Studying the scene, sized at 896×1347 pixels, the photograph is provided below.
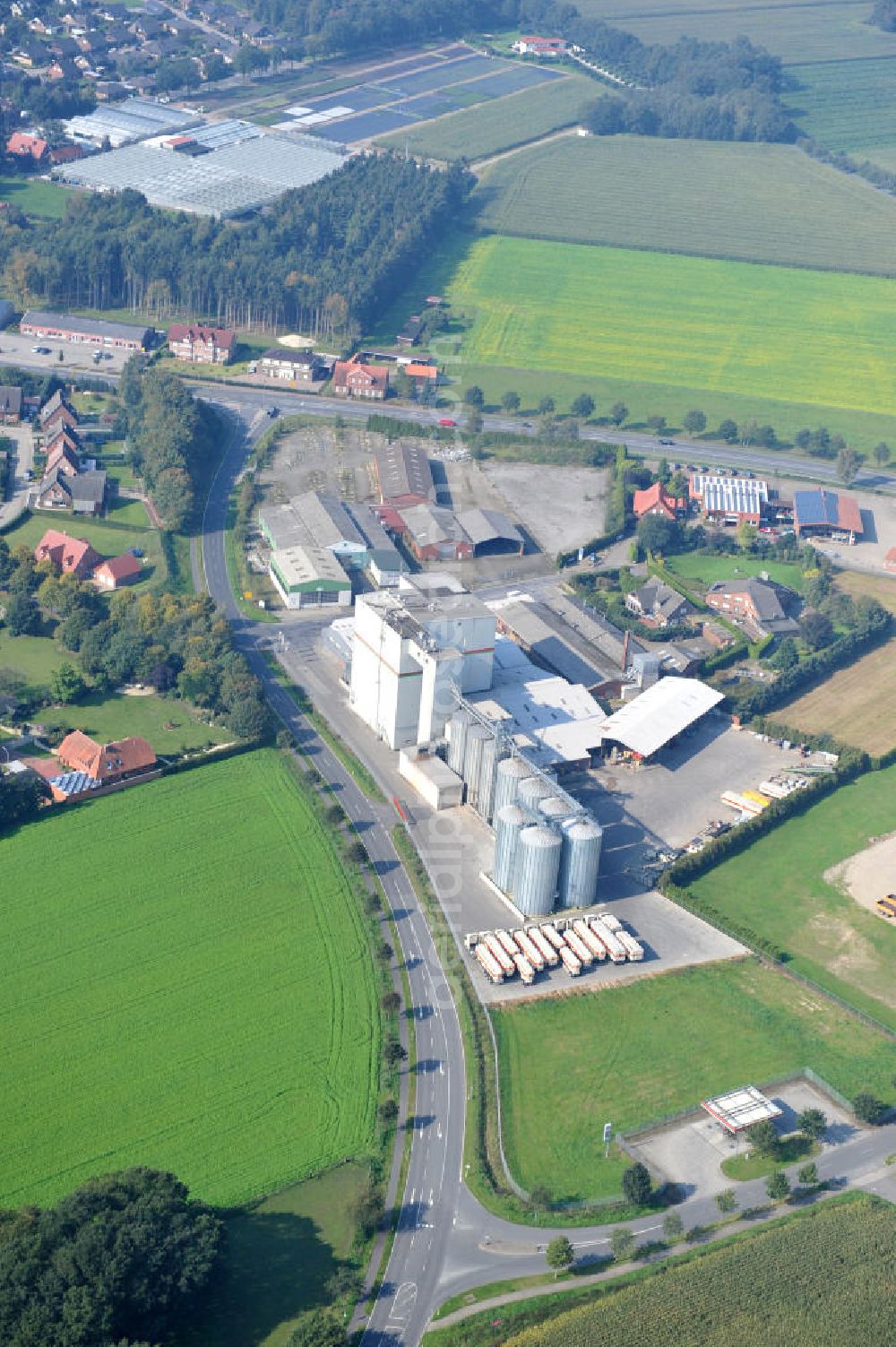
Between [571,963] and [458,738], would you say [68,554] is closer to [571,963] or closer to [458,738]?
[458,738]

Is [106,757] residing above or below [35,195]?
below

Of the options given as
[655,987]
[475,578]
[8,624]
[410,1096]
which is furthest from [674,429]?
[410,1096]

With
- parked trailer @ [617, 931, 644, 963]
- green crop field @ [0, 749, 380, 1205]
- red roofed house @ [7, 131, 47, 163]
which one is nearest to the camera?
green crop field @ [0, 749, 380, 1205]

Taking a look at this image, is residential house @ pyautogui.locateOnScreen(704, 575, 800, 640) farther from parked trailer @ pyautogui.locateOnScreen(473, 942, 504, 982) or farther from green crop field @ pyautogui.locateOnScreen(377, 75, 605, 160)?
green crop field @ pyautogui.locateOnScreen(377, 75, 605, 160)

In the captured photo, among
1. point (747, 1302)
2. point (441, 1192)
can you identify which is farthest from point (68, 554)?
point (747, 1302)

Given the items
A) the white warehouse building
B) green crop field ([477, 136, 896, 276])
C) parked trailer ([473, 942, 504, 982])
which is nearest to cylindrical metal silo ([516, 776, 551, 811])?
parked trailer ([473, 942, 504, 982])

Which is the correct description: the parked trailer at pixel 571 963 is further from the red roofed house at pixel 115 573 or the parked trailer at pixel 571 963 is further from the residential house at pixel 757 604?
the red roofed house at pixel 115 573

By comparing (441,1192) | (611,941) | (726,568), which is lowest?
(441,1192)

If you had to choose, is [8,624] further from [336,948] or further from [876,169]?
[876,169]
